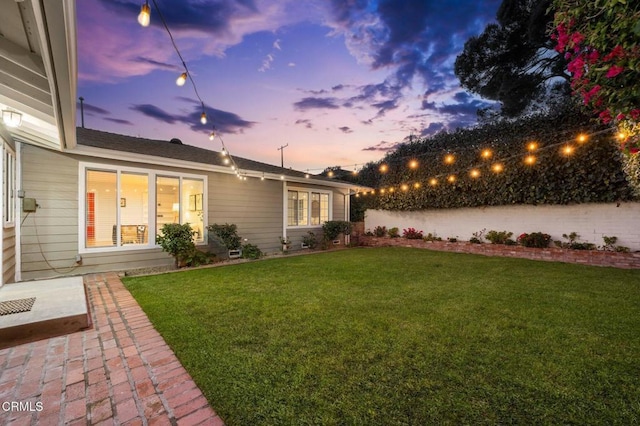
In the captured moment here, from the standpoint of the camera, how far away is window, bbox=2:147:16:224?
387cm

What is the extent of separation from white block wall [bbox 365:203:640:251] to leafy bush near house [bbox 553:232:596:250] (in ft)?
0.30

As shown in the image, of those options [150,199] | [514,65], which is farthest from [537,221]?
[150,199]

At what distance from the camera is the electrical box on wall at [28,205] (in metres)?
4.52

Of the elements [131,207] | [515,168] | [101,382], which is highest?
[515,168]

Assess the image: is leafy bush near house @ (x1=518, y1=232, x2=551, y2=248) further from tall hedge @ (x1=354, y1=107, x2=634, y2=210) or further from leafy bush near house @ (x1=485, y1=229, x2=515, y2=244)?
tall hedge @ (x1=354, y1=107, x2=634, y2=210)

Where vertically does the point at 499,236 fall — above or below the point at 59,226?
below

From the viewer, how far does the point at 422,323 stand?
Answer: 2.80 metres

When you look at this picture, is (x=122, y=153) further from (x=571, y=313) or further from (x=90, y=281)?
(x=571, y=313)

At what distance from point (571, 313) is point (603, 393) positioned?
5.97 feet

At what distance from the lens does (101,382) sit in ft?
6.03

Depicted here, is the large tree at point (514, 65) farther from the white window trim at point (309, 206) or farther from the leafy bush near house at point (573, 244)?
the white window trim at point (309, 206)

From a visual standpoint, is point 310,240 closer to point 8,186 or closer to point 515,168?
point 515,168

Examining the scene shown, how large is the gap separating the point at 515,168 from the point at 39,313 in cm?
993

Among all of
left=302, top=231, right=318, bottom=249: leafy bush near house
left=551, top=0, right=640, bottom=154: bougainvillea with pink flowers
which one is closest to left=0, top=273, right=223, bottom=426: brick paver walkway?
left=551, top=0, right=640, bottom=154: bougainvillea with pink flowers
